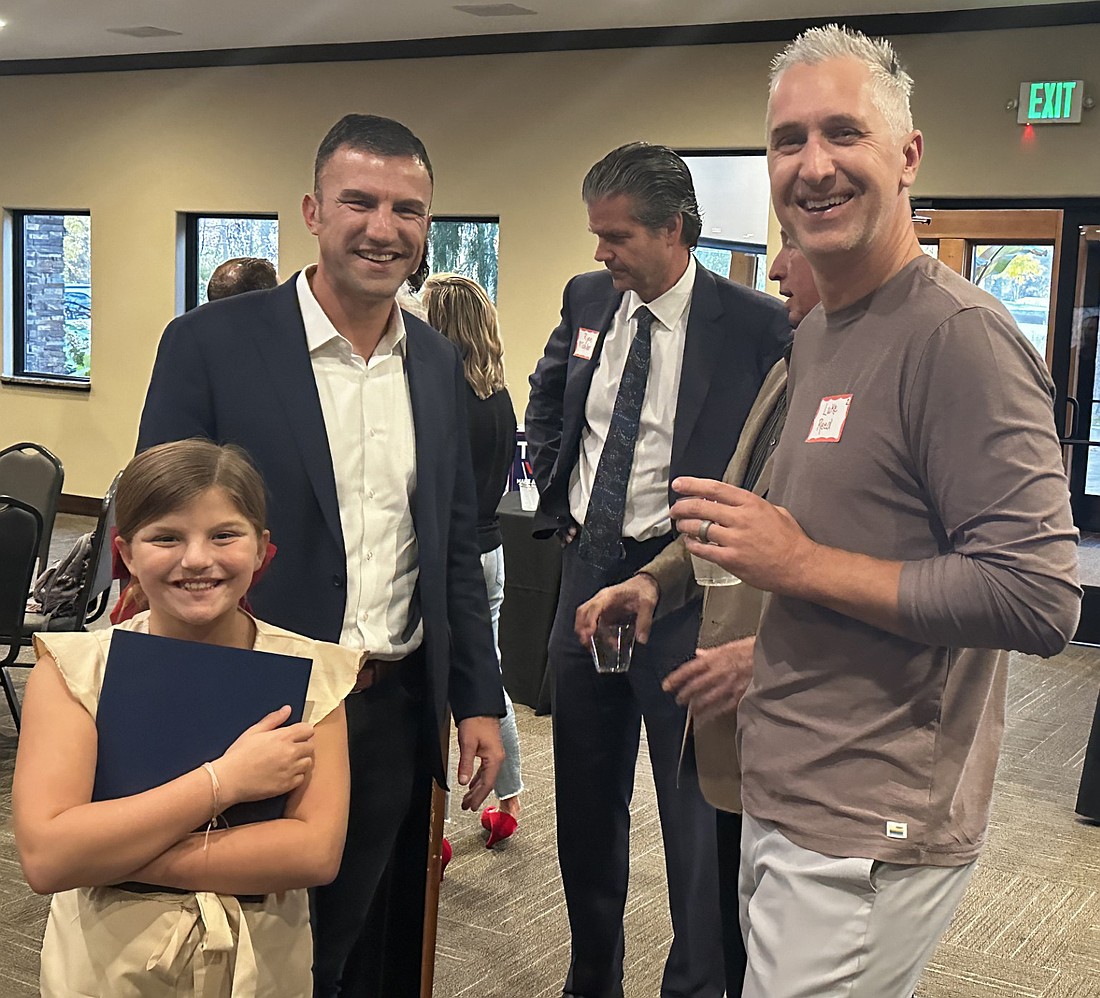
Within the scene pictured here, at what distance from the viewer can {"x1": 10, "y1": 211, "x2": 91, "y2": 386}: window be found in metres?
10.8

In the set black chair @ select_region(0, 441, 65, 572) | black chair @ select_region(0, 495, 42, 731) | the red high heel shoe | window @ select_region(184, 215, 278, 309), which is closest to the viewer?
the red high heel shoe

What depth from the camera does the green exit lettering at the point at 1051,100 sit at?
7.05 meters

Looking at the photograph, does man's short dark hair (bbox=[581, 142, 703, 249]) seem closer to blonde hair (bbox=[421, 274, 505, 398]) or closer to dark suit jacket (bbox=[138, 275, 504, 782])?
dark suit jacket (bbox=[138, 275, 504, 782])

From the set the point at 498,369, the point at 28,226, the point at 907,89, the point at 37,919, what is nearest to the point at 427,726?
the point at 907,89

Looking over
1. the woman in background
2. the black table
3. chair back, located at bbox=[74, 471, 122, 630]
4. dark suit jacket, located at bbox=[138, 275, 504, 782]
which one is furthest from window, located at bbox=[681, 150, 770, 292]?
dark suit jacket, located at bbox=[138, 275, 504, 782]

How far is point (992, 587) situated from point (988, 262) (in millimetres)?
6726

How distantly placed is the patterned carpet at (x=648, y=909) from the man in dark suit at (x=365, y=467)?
1.04 m

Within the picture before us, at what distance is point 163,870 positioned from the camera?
1.57 metres

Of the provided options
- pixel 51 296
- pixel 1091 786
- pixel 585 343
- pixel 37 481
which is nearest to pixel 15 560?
pixel 37 481

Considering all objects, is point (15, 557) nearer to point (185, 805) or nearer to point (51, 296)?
point (185, 805)

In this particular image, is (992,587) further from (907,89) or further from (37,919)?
(37,919)

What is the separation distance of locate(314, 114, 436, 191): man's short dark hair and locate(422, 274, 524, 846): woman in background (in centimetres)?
190

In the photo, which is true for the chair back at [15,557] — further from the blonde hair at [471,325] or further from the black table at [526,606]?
the black table at [526,606]

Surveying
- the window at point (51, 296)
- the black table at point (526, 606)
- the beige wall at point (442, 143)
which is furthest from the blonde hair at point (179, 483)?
the window at point (51, 296)
